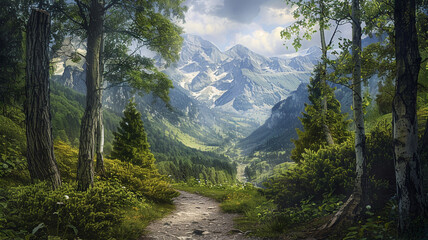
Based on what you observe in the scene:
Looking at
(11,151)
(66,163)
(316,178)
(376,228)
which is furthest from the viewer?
(66,163)

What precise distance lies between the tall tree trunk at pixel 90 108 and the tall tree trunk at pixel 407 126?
8041 mm

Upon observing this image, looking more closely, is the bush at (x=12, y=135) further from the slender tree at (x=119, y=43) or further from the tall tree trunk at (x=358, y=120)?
the tall tree trunk at (x=358, y=120)

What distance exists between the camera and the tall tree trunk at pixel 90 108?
7.40 meters

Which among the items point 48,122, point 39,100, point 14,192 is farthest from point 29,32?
point 14,192

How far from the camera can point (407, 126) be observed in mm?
4152

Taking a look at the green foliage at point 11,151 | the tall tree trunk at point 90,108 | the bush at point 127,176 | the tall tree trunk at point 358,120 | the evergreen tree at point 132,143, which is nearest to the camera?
the tall tree trunk at point 358,120

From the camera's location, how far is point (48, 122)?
6379mm

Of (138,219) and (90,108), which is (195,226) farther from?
(90,108)

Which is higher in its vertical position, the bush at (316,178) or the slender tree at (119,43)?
the slender tree at (119,43)

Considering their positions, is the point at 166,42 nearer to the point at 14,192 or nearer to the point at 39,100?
the point at 39,100

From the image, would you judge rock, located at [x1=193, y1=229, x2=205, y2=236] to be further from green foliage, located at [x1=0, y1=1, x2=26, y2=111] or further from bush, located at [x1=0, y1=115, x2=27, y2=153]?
green foliage, located at [x1=0, y1=1, x2=26, y2=111]

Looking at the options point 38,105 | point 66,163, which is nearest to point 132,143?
point 66,163

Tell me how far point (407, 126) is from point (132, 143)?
539 inches

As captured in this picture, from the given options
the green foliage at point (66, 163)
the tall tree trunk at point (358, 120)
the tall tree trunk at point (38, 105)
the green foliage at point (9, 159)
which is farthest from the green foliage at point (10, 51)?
the tall tree trunk at point (358, 120)
